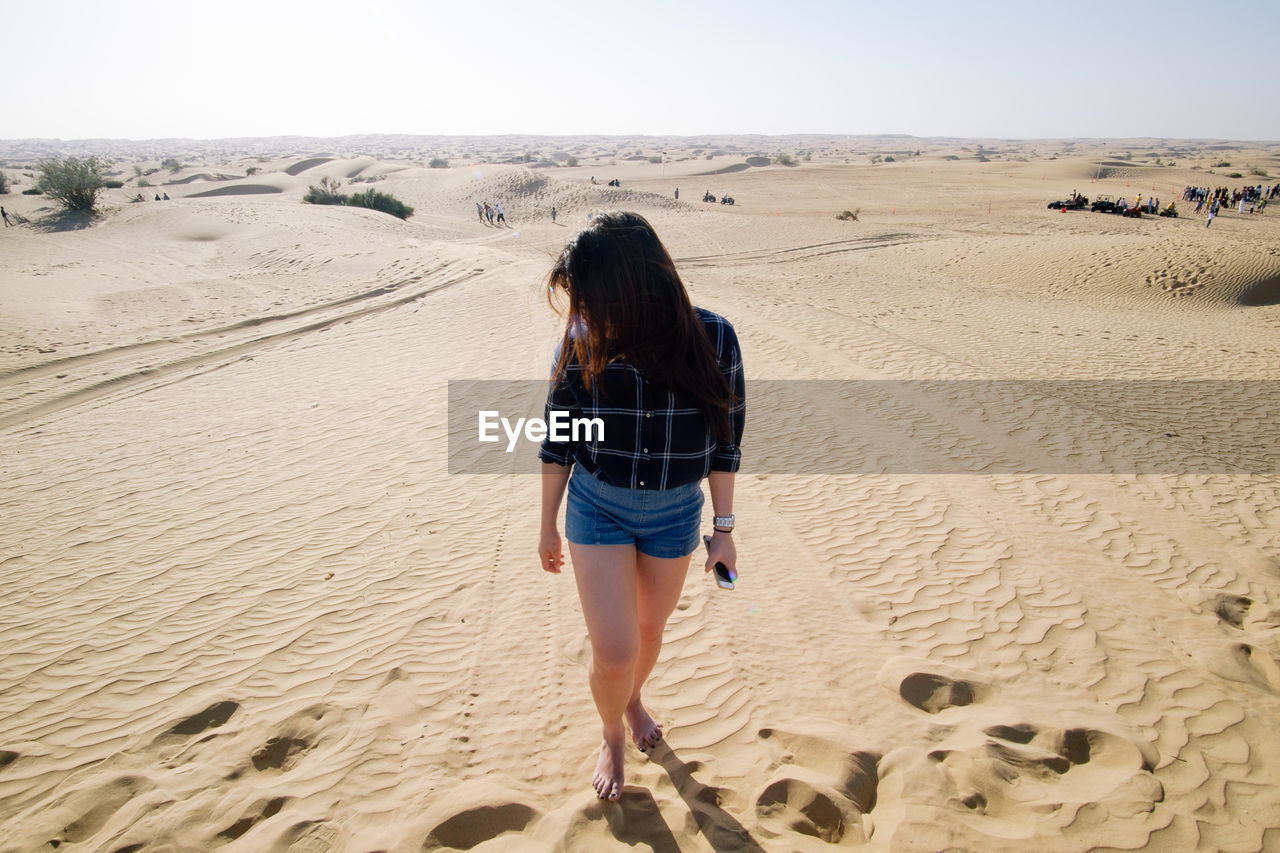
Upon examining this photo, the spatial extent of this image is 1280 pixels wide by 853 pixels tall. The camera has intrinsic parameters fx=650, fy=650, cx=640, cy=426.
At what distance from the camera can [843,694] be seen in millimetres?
3143

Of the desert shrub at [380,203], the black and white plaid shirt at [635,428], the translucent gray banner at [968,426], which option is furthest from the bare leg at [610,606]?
the desert shrub at [380,203]

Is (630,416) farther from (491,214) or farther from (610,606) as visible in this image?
(491,214)

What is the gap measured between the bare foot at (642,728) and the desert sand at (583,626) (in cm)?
6

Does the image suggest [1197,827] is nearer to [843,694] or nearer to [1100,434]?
[843,694]

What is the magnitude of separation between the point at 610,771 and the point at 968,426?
5.89 meters

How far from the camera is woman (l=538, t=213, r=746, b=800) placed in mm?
1963

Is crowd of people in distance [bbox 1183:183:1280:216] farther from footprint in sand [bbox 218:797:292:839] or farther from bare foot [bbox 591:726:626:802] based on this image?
footprint in sand [bbox 218:797:292:839]

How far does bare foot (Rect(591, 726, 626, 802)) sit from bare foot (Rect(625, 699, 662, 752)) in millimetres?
239

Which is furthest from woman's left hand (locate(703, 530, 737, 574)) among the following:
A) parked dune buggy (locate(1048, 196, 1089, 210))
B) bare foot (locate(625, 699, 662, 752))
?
parked dune buggy (locate(1048, 196, 1089, 210))

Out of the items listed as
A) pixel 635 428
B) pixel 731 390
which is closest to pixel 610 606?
pixel 635 428

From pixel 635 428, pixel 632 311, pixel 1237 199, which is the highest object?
pixel 1237 199

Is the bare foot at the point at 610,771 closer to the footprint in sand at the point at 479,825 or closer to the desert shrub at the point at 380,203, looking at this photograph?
the footprint in sand at the point at 479,825

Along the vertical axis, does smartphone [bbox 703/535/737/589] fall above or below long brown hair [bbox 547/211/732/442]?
below

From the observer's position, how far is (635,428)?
2.02m
